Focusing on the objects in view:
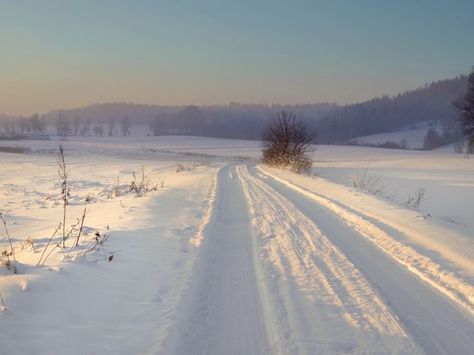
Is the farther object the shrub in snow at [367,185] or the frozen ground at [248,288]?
the shrub in snow at [367,185]

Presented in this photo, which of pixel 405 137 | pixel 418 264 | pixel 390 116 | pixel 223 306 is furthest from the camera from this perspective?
pixel 390 116

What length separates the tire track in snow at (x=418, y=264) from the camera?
5.32 meters

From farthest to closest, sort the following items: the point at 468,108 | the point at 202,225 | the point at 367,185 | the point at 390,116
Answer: the point at 390,116
the point at 468,108
the point at 367,185
the point at 202,225

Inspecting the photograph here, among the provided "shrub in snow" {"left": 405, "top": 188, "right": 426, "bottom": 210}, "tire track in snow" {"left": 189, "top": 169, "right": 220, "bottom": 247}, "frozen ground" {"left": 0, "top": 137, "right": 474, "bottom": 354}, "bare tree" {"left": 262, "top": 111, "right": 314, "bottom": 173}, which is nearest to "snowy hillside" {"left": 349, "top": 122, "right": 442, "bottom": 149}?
"bare tree" {"left": 262, "top": 111, "right": 314, "bottom": 173}

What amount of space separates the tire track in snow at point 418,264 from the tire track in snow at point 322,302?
3.07 ft

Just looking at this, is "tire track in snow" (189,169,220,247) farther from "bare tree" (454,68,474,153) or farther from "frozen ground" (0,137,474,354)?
"bare tree" (454,68,474,153)

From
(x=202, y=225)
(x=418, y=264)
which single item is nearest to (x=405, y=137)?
(x=202, y=225)

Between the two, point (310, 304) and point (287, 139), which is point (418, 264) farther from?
point (287, 139)

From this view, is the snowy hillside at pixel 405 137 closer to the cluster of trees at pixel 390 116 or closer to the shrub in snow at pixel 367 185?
the cluster of trees at pixel 390 116

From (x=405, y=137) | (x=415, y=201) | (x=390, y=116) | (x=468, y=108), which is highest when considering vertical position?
(x=390, y=116)

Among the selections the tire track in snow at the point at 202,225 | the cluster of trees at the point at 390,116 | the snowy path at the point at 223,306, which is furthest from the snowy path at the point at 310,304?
the cluster of trees at the point at 390,116

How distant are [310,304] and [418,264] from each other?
261 cm

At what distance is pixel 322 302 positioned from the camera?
5031 mm

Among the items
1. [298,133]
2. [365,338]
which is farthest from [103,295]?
[298,133]
